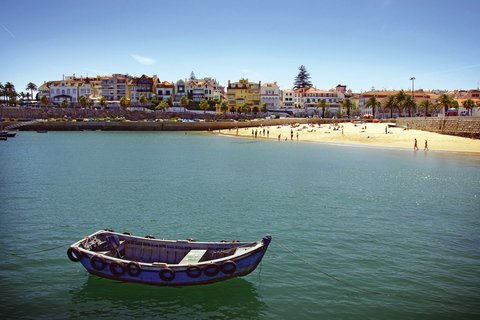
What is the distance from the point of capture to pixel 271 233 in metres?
19.6

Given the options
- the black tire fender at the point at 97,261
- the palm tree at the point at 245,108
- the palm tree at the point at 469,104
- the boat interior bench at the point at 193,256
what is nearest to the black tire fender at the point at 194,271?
the boat interior bench at the point at 193,256

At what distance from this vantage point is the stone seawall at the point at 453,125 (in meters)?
65.5

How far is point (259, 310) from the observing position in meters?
12.5

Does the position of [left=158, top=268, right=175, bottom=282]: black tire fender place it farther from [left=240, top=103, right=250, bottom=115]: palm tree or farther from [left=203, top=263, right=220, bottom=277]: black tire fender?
[left=240, top=103, right=250, bottom=115]: palm tree

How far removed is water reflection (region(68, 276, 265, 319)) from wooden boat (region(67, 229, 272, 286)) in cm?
55

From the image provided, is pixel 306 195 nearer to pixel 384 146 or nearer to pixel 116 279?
pixel 116 279

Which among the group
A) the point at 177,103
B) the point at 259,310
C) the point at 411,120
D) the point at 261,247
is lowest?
the point at 259,310

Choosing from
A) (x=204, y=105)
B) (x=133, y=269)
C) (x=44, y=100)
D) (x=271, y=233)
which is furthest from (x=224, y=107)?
(x=133, y=269)

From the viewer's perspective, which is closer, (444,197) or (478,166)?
(444,197)

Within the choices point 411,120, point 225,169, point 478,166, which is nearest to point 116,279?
point 225,169

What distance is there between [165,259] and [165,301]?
6.17 feet

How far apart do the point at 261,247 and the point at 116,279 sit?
584 cm

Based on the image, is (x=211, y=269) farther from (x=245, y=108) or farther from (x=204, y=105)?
(x=245, y=108)

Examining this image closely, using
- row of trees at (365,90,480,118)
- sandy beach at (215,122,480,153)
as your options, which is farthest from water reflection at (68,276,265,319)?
row of trees at (365,90,480,118)
